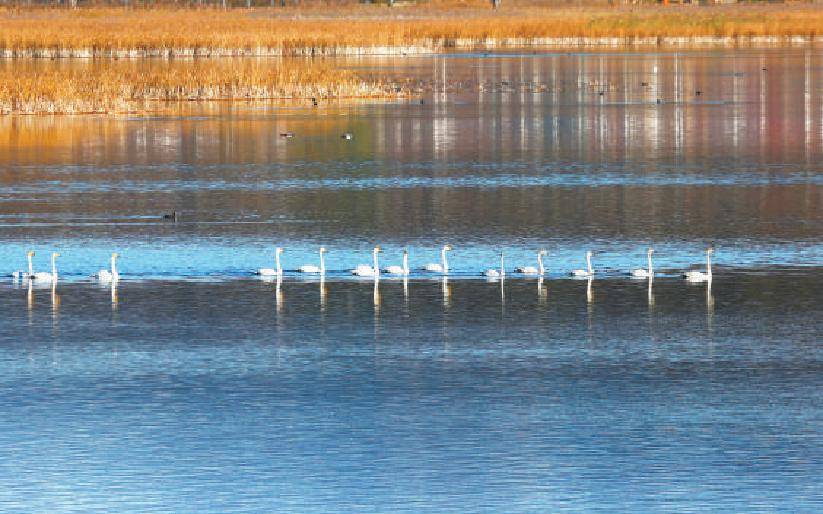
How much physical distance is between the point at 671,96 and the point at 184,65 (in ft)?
70.4

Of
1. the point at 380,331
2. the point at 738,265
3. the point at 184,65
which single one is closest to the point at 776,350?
the point at 380,331

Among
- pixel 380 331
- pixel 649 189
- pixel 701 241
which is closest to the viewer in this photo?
pixel 380 331

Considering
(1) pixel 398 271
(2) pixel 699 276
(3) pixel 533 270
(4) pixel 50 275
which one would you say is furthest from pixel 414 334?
(4) pixel 50 275

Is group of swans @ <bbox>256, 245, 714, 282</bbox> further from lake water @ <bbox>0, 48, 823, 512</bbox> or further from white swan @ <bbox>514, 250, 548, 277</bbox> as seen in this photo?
lake water @ <bbox>0, 48, 823, 512</bbox>

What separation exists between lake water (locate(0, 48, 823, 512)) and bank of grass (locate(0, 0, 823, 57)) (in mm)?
33153

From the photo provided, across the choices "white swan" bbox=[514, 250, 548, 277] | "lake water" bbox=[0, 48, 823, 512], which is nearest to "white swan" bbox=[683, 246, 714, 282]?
"lake water" bbox=[0, 48, 823, 512]

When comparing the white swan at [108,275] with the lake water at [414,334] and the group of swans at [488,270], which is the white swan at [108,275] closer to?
the lake water at [414,334]

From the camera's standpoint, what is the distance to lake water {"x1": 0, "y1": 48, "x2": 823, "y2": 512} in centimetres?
1375

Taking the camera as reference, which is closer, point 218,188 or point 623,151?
point 218,188

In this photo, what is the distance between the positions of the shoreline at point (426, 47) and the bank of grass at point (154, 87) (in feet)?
31.3

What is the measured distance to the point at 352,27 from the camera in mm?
89500

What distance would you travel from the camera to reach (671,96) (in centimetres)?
6134

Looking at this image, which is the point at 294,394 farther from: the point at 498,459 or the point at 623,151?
the point at 623,151

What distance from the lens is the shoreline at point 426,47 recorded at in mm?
76000
